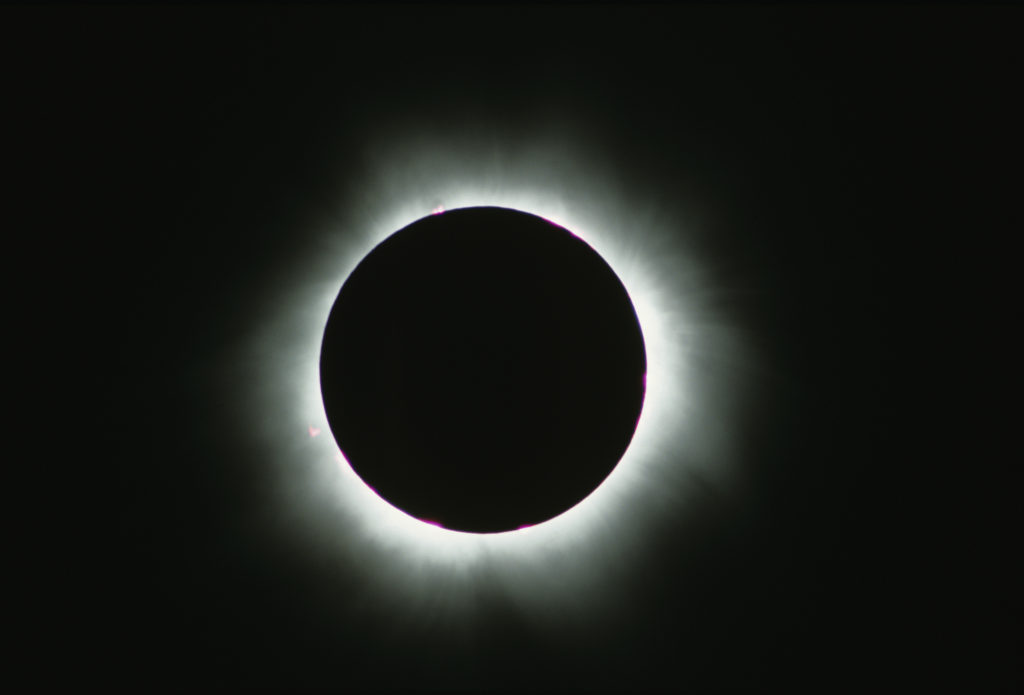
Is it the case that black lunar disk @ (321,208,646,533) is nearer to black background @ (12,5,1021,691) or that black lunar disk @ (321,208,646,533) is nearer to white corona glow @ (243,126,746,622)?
white corona glow @ (243,126,746,622)

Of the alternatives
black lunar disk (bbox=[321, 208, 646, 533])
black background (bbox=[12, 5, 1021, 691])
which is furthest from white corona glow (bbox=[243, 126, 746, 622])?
black lunar disk (bbox=[321, 208, 646, 533])

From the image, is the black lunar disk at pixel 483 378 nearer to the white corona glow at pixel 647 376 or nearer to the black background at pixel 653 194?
the white corona glow at pixel 647 376

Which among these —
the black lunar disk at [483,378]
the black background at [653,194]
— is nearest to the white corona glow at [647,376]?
the black background at [653,194]

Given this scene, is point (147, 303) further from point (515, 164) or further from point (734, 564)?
point (734, 564)

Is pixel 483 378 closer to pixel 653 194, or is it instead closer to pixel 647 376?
pixel 647 376

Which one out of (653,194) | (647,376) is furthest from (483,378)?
(653,194)
